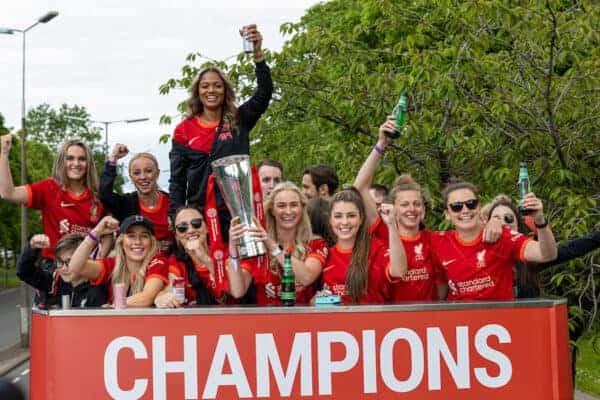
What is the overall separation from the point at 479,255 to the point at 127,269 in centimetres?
194

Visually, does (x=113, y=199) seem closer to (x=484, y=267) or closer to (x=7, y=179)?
(x=7, y=179)

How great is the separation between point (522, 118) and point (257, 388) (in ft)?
18.7

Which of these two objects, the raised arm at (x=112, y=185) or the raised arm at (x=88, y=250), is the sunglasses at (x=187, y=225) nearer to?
the raised arm at (x=88, y=250)

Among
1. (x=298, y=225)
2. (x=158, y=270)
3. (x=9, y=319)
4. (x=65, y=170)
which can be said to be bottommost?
(x=9, y=319)

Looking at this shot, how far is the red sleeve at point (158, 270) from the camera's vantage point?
217 inches

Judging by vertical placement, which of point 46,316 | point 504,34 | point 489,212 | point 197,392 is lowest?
point 197,392

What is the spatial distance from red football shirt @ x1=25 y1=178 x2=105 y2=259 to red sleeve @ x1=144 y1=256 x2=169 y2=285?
2.98ft

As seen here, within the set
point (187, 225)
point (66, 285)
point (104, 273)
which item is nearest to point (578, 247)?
point (187, 225)

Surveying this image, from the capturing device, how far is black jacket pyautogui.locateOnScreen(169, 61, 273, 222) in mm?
5832

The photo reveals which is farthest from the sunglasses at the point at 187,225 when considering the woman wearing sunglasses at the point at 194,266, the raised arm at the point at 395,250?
the raised arm at the point at 395,250

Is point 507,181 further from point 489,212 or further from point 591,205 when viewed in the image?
point 489,212

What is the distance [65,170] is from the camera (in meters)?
6.33

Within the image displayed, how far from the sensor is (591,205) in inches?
356

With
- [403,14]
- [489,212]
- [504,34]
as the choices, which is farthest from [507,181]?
[489,212]
